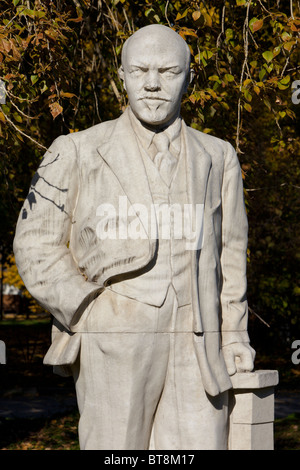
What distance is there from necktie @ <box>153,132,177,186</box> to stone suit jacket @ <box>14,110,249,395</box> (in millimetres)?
91

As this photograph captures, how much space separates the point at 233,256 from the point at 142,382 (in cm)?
85

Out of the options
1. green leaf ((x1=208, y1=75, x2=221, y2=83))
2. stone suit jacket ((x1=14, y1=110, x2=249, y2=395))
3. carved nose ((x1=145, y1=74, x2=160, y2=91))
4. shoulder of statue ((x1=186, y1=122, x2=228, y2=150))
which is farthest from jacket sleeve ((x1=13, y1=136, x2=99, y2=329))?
green leaf ((x1=208, y1=75, x2=221, y2=83))

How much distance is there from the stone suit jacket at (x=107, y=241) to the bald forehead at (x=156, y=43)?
1.23 feet

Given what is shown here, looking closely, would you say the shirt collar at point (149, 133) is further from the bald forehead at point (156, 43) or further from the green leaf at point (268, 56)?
the green leaf at point (268, 56)

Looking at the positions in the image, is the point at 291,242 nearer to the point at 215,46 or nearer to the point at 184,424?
the point at 215,46

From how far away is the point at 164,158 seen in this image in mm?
4395

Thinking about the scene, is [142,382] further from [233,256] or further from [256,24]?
[256,24]

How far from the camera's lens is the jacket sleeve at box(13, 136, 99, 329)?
4.24 meters

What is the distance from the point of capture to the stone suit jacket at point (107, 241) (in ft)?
13.9

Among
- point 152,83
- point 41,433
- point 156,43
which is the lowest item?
point 41,433

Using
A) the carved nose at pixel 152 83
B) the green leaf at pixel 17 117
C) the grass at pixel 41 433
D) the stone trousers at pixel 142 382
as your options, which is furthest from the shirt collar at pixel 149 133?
the grass at pixel 41 433

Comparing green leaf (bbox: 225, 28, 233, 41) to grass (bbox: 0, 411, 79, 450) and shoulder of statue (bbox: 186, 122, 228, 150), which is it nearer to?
shoulder of statue (bbox: 186, 122, 228, 150)

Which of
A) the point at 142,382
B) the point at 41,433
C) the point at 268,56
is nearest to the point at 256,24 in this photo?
the point at 268,56

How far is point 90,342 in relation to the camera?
426 centimetres
